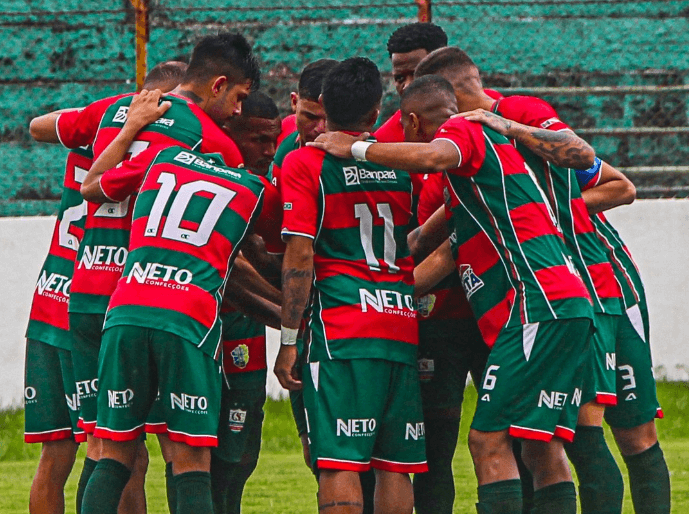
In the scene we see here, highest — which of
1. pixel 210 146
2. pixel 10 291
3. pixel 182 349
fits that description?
pixel 10 291

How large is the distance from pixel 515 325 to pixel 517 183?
1.64ft

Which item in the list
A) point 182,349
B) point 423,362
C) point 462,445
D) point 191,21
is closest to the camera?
point 182,349

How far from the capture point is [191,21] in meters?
11.1

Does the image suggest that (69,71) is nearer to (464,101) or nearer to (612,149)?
(612,149)

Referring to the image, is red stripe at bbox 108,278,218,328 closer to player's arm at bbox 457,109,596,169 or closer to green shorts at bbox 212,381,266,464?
green shorts at bbox 212,381,266,464

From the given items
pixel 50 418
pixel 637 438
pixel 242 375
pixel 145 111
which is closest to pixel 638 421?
pixel 637 438

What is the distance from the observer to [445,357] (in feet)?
14.0

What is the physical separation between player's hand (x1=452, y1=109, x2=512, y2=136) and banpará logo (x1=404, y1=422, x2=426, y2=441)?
43.4 inches

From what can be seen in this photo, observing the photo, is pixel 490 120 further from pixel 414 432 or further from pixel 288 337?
pixel 414 432

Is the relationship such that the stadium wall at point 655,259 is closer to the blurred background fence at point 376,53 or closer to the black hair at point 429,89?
the blurred background fence at point 376,53

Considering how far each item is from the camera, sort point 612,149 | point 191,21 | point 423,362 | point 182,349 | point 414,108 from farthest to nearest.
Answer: point 191,21 < point 612,149 < point 423,362 < point 414,108 < point 182,349

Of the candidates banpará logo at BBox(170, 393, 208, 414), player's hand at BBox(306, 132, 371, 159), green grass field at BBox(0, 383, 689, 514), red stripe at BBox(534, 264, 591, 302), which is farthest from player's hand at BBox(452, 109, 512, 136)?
green grass field at BBox(0, 383, 689, 514)

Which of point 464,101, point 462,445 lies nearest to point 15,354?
point 462,445

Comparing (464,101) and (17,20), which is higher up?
(17,20)
